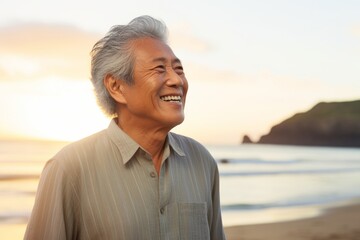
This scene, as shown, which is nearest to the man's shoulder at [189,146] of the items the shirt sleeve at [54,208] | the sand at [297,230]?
the shirt sleeve at [54,208]

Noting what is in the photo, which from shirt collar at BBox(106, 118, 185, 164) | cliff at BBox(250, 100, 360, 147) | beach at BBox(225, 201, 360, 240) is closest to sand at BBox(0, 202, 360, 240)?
beach at BBox(225, 201, 360, 240)

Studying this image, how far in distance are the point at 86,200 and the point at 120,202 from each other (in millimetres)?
114

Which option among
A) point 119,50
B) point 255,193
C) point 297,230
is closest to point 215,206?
point 119,50

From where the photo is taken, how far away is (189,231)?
2031 millimetres

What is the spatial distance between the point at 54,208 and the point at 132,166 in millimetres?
300

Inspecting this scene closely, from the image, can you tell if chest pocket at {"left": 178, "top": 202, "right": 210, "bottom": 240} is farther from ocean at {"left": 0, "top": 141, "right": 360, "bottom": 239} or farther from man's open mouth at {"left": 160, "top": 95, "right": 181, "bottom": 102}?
ocean at {"left": 0, "top": 141, "right": 360, "bottom": 239}

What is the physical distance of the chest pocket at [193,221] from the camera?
2.02m

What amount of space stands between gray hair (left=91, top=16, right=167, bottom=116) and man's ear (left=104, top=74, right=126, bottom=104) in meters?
0.02

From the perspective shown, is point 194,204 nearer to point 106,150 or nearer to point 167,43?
point 106,150

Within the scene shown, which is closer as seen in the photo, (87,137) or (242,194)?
(87,137)

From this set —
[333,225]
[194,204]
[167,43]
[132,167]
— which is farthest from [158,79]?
[333,225]

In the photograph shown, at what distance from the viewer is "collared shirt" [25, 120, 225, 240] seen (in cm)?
194

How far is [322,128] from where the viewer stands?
112062 mm

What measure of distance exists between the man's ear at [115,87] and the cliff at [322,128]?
339 ft
